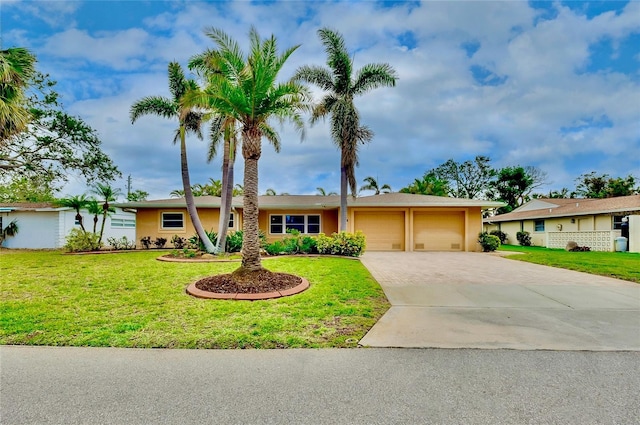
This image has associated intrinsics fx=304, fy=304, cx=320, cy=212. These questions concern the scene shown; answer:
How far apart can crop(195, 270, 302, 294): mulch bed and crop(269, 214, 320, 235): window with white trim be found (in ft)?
38.0

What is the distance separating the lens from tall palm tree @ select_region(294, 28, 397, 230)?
46.8 feet

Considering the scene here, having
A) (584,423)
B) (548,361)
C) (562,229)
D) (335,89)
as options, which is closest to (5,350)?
(584,423)

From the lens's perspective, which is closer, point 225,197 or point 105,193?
point 225,197

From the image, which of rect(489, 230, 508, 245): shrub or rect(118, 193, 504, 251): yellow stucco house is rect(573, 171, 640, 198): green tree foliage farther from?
rect(118, 193, 504, 251): yellow stucco house

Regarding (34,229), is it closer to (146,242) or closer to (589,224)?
(146,242)

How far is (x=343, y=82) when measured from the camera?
48.3 ft

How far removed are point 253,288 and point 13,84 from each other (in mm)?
9372

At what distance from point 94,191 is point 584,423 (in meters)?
20.6

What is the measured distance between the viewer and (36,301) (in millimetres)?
6047

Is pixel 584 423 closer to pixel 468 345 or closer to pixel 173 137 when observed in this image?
pixel 468 345

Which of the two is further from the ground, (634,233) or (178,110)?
(178,110)

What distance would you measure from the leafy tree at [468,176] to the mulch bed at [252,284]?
41172mm

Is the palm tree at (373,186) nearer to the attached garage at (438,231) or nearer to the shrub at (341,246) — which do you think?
the attached garage at (438,231)

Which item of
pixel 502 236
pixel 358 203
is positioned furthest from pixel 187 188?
pixel 502 236
